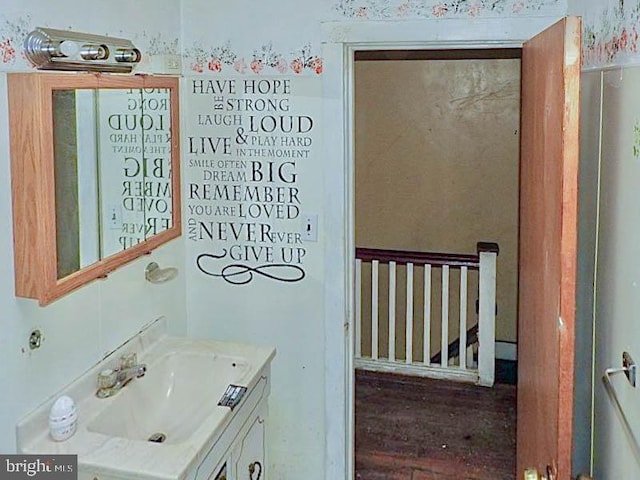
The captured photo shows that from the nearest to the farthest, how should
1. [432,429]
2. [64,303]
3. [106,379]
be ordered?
[64,303], [106,379], [432,429]

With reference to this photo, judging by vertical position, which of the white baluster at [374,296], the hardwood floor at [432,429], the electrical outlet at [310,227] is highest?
the electrical outlet at [310,227]

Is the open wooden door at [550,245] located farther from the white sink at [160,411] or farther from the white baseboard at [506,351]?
the white baseboard at [506,351]

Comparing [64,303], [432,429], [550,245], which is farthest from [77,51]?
[432,429]

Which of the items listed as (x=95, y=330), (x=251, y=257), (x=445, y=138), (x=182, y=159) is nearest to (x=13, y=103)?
(x=95, y=330)

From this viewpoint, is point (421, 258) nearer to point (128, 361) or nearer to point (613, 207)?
point (128, 361)

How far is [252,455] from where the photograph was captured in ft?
7.95

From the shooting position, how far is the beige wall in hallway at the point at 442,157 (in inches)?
208

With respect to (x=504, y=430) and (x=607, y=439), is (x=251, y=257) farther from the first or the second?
(x=504, y=430)

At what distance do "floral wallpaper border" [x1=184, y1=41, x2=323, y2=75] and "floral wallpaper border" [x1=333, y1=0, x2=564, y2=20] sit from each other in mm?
209

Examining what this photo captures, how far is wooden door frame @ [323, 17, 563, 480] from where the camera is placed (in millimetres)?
2516

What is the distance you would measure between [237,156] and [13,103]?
43.5 inches

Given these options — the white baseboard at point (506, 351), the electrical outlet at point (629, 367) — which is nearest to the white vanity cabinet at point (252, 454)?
the electrical outlet at point (629, 367)

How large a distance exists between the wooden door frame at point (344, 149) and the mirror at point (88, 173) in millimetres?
589

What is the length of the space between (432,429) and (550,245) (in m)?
2.56
